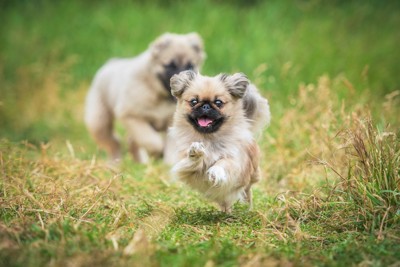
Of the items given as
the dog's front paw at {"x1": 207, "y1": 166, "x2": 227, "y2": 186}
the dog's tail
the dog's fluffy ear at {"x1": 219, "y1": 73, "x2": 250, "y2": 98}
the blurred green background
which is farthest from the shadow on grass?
the blurred green background

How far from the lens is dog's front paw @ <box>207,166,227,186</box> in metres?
4.35

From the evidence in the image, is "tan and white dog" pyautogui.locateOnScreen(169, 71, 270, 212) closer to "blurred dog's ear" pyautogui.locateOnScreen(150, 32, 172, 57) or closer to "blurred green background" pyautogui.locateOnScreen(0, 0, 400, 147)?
"blurred dog's ear" pyautogui.locateOnScreen(150, 32, 172, 57)

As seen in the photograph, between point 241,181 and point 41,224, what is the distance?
155 centimetres

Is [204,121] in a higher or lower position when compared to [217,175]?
higher

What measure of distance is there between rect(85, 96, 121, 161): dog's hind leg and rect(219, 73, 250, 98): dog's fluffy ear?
421 cm

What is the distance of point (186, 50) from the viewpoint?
8.10 metres

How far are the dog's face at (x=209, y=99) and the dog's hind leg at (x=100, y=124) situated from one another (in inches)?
158

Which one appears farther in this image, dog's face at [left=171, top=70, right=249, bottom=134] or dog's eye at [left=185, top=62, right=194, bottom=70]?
dog's eye at [left=185, top=62, right=194, bottom=70]

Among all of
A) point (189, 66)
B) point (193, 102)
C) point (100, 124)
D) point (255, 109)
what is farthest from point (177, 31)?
point (193, 102)

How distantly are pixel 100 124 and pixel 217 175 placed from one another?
4.68 meters

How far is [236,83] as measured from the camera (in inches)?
188

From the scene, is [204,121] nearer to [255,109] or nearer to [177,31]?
[255,109]

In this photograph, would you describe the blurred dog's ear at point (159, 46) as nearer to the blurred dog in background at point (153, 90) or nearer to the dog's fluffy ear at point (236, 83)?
the blurred dog in background at point (153, 90)

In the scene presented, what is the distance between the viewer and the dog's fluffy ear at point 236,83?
15.6 feet
